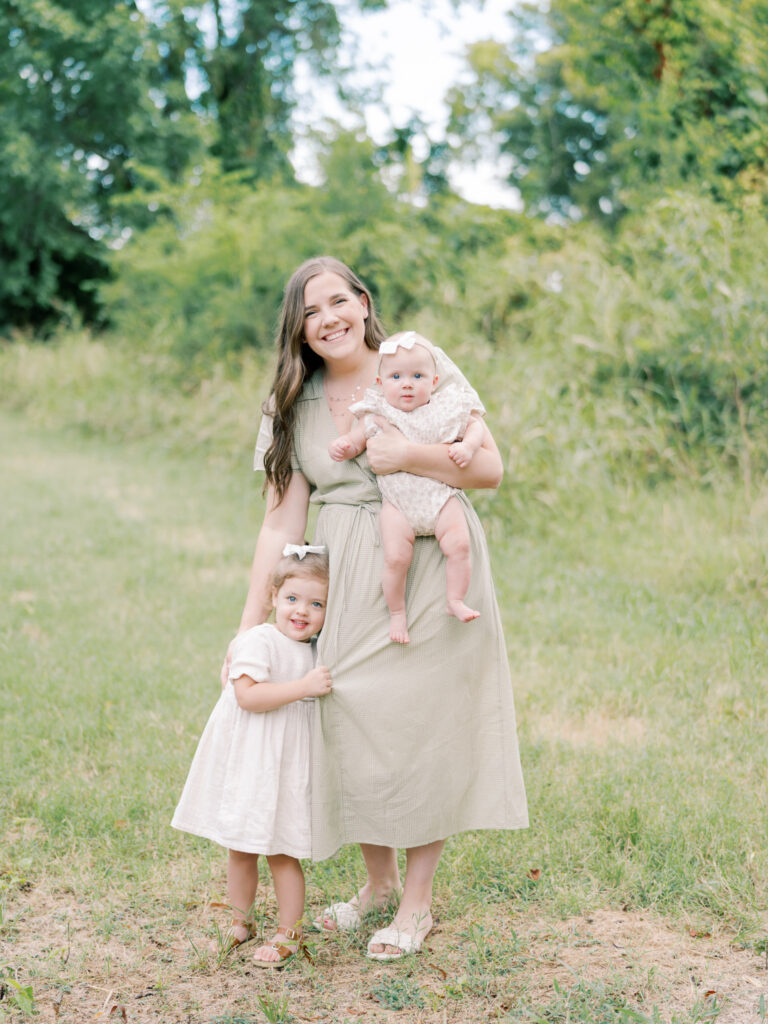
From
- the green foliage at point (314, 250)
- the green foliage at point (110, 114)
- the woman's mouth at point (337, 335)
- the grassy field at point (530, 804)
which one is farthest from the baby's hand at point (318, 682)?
the green foliage at point (110, 114)

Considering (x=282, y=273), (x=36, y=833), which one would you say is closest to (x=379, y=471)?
(x=36, y=833)

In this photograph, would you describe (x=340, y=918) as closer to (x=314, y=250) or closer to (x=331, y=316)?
(x=331, y=316)

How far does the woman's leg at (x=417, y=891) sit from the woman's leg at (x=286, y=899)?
0.22m

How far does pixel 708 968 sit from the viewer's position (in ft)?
9.00

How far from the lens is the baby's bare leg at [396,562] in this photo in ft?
8.66

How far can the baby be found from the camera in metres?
2.65

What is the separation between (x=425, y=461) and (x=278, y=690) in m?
0.69

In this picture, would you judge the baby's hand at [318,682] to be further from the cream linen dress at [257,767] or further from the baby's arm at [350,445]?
the baby's arm at [350,445]

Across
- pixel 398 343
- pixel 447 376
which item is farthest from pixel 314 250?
pixel 398 343

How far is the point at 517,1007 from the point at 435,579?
1.06 meters

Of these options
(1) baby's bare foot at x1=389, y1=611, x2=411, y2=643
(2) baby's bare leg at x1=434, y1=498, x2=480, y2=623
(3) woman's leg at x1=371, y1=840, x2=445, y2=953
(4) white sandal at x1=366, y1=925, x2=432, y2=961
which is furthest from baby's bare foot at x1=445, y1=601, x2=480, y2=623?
(4) white sandal at x1=366, y1=925, x2=432, y2=961

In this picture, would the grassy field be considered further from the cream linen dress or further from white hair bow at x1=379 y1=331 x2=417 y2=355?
white hair bow at x1=379 y1=331 x2=417 y2=355

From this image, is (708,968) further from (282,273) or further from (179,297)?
(179,297)

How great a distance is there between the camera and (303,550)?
9.07 ft
